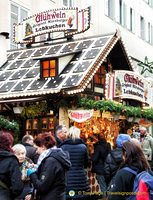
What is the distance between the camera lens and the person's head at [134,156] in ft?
14.5

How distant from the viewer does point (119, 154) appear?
6.79m

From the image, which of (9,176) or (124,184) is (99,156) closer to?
(9,176)

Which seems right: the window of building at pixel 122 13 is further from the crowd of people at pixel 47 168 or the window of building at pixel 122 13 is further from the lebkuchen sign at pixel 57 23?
the crowd of people at pixel 47 168

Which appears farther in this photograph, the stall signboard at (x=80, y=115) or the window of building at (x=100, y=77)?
the window of building at (x=100, y=77)

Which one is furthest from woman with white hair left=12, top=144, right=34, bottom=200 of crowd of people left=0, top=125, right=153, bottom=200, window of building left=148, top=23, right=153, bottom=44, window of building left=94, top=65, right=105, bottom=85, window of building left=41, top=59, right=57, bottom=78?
window of building left=148, top=23, right=153, bottom=44

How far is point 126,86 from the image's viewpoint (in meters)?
13.6

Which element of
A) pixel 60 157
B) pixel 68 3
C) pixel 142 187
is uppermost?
pixel 68 3

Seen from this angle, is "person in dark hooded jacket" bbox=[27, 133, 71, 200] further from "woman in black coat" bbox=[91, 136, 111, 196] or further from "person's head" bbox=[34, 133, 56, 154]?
"woman in black coat" bbox=[91, 136, 111, 196]

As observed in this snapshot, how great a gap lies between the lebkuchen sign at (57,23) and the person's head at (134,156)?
33.7 feet

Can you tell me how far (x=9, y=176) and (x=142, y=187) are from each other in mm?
1778

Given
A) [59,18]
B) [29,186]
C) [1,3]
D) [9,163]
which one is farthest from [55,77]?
[9,163]

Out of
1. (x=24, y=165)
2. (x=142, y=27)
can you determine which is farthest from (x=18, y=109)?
(x=142, y=27)

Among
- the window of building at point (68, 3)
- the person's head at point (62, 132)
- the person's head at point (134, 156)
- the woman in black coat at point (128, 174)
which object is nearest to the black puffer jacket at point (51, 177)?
the woman in black coat at point (128, 174)

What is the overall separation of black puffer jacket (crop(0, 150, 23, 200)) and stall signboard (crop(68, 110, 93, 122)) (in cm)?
624
